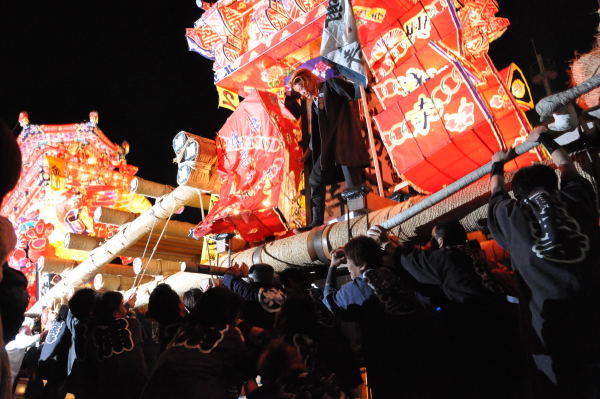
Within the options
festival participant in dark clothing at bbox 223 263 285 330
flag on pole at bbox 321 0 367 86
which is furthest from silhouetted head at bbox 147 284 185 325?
flag on pole at bbox 321 0 367 86

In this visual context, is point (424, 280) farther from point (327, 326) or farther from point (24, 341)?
point (24, 341)

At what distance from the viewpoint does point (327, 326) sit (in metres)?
3.78

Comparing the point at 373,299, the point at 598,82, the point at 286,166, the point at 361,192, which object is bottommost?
the point at 373,299

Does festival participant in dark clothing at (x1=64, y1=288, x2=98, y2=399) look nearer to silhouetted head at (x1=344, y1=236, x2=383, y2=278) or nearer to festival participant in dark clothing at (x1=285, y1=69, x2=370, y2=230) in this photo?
silhouetted head at (x1=344, y1=236, x2=383, y2=278)

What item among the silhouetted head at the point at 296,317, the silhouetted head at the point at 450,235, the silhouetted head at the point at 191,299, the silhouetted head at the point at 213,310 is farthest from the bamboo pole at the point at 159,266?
the silhouetted head at the point at 450,235

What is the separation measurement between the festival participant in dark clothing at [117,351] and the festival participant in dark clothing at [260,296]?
1146mm

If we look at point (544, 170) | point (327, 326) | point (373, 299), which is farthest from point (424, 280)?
point (544, 170)

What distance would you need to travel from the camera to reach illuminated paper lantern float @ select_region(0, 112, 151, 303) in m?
16.9

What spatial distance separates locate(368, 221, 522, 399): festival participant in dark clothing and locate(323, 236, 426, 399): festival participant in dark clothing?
0.89 ft

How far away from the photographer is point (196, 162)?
8.11 m

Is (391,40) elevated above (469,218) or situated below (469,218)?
above

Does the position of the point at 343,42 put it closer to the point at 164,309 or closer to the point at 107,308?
the point at 164,309

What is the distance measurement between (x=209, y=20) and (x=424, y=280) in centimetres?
748

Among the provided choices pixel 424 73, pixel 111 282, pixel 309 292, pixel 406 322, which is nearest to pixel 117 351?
pixel 309 292
